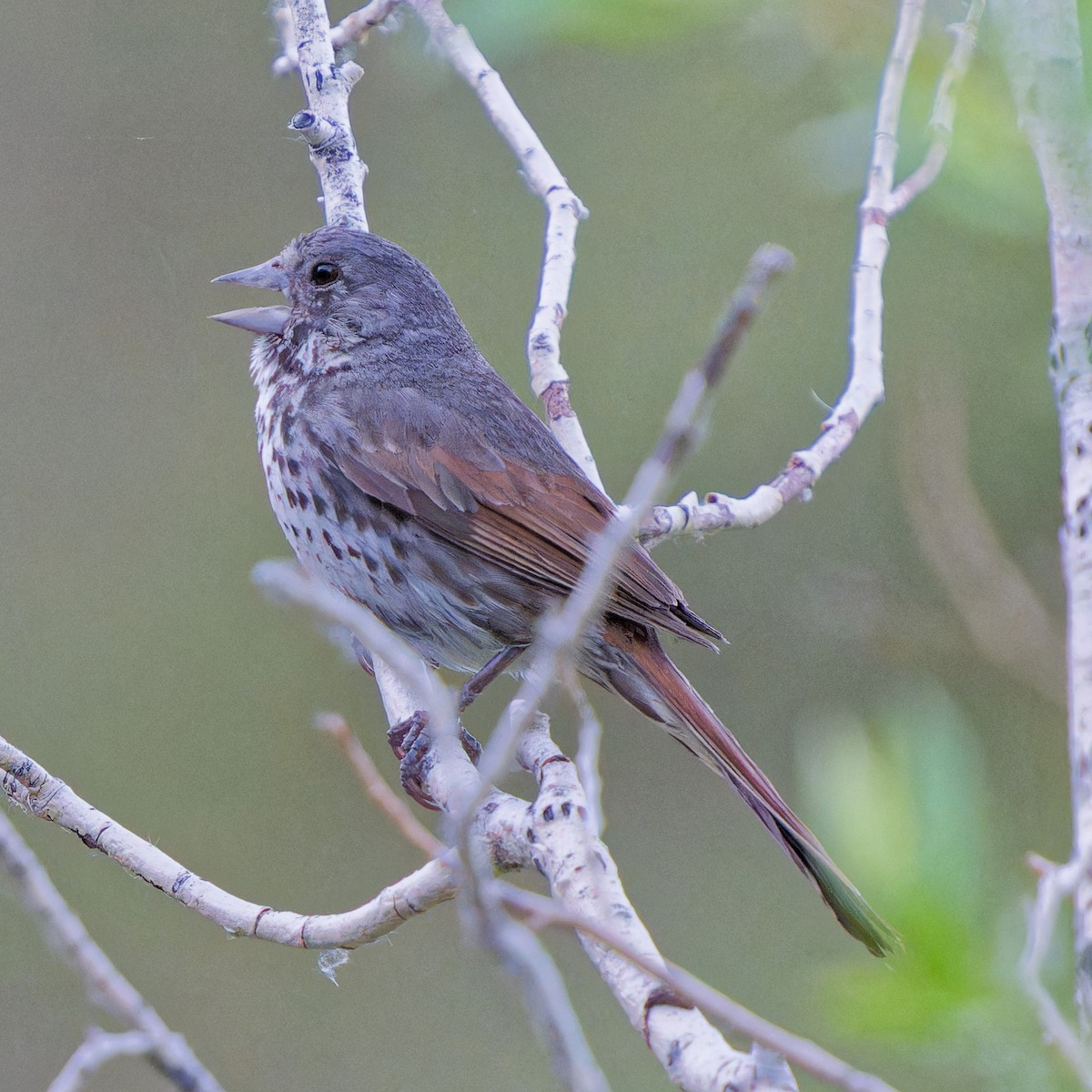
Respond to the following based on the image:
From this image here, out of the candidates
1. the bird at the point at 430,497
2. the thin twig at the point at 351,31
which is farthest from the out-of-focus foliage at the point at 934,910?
the thin twig at the point at 351,31

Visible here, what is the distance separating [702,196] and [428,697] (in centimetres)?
432

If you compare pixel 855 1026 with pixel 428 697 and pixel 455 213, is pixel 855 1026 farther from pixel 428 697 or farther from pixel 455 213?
pixel 455 213

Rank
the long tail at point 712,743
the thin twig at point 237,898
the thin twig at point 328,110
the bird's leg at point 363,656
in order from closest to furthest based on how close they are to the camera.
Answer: the thin twig at point 237,898 → the long tail at point 712,743 → the bird's leg at point 363,656 → the thin twig at point 328,110

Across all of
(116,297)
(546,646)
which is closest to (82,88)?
(116,297)

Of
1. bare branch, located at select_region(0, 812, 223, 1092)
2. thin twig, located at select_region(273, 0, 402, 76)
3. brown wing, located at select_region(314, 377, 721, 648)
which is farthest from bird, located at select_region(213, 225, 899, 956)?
bare branch, located at select_region(0, 812, 223, 1092)

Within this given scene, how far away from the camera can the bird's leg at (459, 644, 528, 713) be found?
296cm

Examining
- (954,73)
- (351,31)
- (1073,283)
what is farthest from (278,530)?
(1073,283)

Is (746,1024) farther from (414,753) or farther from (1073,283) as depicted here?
(414,753)

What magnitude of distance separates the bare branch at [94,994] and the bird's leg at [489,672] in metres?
1.55

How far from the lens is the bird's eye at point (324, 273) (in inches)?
126

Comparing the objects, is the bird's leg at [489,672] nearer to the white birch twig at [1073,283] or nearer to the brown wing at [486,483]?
the brown wing at [486,483]

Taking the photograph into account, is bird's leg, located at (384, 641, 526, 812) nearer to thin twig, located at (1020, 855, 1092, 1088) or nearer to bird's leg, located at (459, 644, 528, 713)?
bird's leg, located at (459, 644, 528, 713)

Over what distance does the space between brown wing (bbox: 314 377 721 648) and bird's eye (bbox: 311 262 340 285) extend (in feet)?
1.01

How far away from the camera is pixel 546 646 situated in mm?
1268
